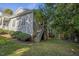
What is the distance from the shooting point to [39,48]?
4820 millimetres

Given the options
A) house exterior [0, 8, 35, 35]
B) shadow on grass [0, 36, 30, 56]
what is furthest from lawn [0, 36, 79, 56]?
house exterior [0, 8, 35, 35]

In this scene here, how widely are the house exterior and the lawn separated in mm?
187

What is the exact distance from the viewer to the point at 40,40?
4852 millimetres

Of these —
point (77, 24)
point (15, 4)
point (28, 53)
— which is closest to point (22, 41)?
point (28, 53)

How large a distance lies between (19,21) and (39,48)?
50cm

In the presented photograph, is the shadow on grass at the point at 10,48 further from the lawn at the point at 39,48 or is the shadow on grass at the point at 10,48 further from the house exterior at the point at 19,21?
the house exterior at the point at 19,21

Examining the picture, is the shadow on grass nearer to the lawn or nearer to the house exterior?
the lawn

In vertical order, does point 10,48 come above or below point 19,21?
A: below

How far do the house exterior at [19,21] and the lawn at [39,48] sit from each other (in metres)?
0.19

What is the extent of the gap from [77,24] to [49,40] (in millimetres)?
475

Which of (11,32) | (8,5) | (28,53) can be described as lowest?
(28,53)

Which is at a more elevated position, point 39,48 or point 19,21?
point 19,21

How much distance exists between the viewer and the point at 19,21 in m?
4.83

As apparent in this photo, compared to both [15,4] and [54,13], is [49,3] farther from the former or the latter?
[15,4]
